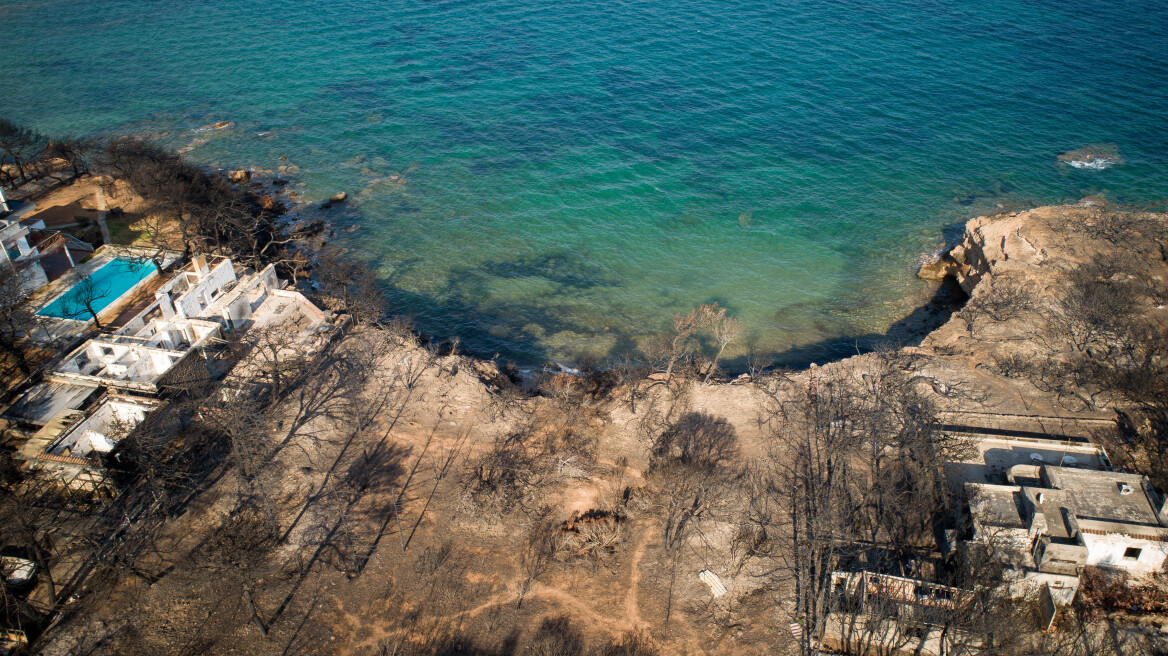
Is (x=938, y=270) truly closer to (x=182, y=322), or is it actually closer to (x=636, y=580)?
(x=636, y=580)

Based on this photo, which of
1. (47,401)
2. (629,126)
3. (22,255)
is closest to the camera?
(47,401)

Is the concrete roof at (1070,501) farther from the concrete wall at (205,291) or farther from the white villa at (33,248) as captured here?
the white villa at (33,248)

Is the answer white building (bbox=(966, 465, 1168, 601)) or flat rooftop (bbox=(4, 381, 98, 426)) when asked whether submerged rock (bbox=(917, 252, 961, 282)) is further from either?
flat rooftop (bbox=(4, 381, 98, 426))

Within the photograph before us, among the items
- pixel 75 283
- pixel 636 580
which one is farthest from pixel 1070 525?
pixel 75 283

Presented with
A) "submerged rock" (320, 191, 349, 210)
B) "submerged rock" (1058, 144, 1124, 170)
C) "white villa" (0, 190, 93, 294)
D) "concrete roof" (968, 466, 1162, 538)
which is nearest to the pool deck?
"white villa" (0, 190, 93, 294)

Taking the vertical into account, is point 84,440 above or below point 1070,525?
below

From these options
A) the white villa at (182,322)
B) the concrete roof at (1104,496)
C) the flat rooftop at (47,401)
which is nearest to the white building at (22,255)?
Answer: the white villa at (182,322)
